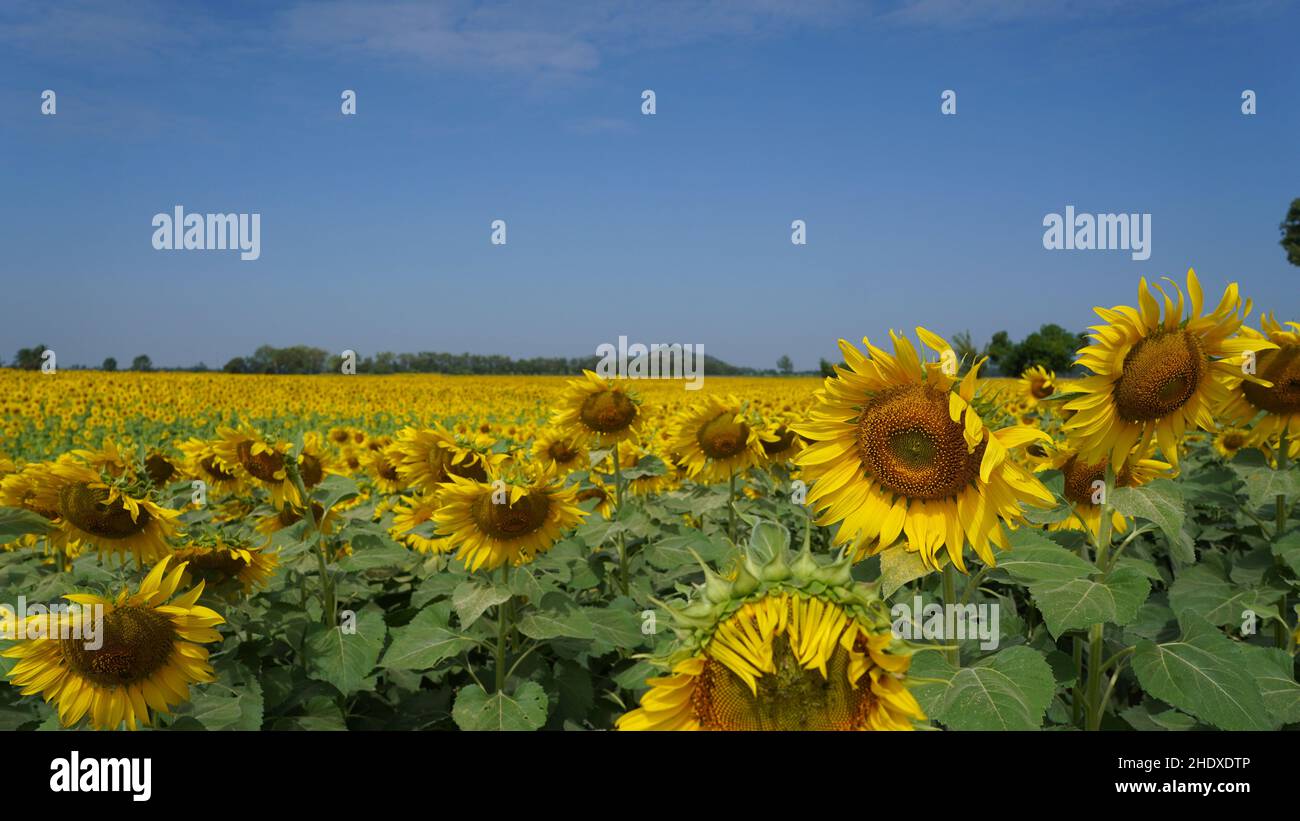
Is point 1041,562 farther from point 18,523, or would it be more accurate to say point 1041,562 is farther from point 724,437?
point 18,523

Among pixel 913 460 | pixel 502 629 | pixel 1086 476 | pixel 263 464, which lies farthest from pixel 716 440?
pixel 913 460

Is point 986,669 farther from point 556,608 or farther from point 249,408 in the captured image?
point 249,408

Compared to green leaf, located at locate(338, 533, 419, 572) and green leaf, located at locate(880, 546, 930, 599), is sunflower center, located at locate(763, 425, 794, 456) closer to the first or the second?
green leaf, located at locate(338, 533, 419, 572)

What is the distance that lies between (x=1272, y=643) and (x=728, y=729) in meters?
4.53

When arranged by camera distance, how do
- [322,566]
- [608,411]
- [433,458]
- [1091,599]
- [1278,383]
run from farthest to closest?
[608,411]
[433,458]
[322,566]
[1278,383]
[1091,599]

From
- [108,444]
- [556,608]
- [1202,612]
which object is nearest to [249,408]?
[108,444]

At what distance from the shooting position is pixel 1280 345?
160 inches

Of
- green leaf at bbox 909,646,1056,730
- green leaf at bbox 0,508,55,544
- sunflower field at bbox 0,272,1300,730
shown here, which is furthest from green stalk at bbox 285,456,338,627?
green leaf at bbox 909,646,1056,730

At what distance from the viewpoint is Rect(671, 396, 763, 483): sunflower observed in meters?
5.91

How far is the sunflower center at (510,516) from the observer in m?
4.03

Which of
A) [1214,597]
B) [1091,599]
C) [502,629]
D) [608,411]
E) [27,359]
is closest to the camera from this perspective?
[1091,599]

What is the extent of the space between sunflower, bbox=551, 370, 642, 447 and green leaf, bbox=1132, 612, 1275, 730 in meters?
3.81

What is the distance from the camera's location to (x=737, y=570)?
154 centimetres

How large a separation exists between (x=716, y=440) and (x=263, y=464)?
314 centimetres
